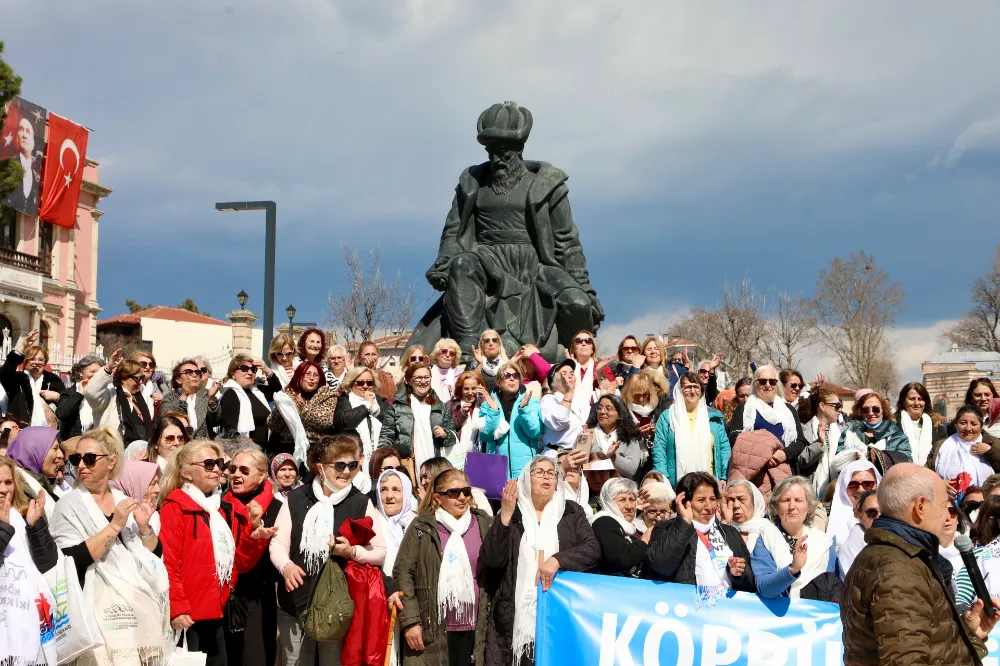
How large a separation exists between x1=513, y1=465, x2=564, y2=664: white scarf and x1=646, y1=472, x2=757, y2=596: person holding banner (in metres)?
0.56

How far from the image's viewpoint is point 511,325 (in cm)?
1391

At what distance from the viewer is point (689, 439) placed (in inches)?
345

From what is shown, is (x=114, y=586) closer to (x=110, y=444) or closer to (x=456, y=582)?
(x=110, y=444)

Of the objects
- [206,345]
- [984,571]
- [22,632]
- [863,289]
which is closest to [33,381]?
[22,632]

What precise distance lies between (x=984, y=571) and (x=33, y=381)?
25.8 ft

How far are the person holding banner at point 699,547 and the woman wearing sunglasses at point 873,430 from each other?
3.07 metres

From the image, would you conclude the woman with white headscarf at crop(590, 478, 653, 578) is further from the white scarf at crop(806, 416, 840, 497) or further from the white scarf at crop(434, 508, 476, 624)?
the white scarf at crop(806, 416, 840, 497)

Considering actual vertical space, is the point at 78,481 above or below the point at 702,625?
above

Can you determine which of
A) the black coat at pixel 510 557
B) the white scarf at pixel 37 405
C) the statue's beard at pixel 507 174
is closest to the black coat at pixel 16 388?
Answer: the white scarf at pixel 37 405

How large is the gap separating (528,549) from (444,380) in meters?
4.31

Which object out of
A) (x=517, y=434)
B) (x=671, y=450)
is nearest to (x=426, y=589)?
(x=517, y=434)

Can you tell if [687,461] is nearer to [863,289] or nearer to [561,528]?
[561,528]

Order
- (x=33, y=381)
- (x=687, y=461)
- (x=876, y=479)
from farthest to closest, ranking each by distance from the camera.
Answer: (x=33, y=381) < (x=687, y=461) < (x=876, y=479)

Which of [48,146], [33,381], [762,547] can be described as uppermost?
[48,146]
